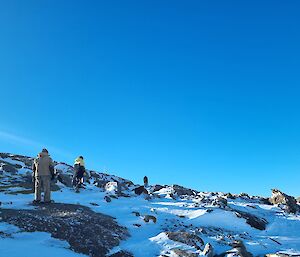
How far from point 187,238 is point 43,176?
28.9ft

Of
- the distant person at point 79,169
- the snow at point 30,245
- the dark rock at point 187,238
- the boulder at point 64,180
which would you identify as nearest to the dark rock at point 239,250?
the dark rock at point 187,238

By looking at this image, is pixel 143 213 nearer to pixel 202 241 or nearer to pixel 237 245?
pixel 202 241

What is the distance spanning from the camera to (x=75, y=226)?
15.8 meters

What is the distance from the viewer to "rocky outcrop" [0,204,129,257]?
1420cm

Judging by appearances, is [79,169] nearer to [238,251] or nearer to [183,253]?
[183,253]

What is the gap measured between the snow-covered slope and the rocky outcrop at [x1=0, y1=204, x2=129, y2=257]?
6.1 inches

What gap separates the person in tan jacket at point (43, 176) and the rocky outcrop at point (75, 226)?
Result: 1513mm

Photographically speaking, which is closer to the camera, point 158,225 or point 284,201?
point 158,225

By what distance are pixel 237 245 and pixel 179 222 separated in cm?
492

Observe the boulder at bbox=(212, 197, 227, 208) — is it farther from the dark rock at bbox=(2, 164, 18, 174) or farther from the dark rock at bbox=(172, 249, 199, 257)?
the dark rock at bbox=(2, 164, 18, 174)

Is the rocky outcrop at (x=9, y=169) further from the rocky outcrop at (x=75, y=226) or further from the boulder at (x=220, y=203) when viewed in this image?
the boulder at (x=220, y=203)

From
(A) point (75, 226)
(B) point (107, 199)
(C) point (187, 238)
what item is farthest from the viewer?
(B) point (107, 199)

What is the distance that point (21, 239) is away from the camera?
42.8 feet

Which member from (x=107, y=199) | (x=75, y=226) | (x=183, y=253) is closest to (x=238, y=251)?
(x=183, y=253)
